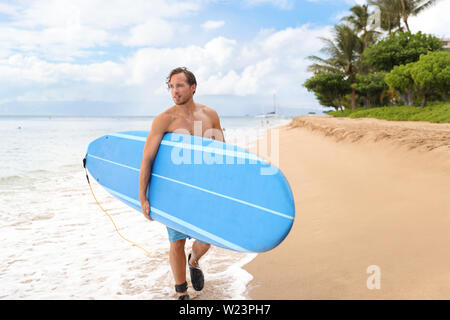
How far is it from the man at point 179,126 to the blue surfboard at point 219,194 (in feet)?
0.24

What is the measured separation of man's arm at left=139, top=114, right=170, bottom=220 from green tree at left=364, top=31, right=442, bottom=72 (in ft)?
71.0

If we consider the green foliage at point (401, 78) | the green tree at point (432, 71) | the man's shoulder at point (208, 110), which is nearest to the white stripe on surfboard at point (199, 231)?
the man's shoulder at point (208, 110)

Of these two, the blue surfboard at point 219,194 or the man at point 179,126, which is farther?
the man at point 179,126

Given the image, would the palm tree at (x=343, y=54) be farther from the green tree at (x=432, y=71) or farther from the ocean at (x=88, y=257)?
the ocean at (x=88, y=257)

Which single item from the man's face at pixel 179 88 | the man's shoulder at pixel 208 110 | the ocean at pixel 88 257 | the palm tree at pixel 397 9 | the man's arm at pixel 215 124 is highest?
the palm tree at pixel 397 9

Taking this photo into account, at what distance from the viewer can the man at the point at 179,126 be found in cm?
188

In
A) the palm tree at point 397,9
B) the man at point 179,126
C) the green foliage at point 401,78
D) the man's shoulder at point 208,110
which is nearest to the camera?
the man at point 179,126

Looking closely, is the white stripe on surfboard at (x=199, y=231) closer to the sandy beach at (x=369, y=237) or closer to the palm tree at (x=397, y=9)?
the sandy beach at (x=369, y=237)

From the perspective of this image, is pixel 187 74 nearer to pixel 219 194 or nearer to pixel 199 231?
pixel 219 194

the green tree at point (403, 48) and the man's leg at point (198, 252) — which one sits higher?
the green tree at point (403, 48)

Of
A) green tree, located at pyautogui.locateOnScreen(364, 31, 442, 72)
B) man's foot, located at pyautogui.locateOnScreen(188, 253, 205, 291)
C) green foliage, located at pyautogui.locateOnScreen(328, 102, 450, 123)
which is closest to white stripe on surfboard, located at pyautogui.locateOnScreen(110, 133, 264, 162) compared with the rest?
man's foot, located at pyautogui.locateOnScreen(188, 253, 205, 291)

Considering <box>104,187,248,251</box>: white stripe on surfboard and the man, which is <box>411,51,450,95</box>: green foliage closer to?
the man

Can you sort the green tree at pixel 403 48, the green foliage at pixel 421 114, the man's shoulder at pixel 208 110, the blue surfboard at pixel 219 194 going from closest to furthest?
the blue surfboard at pixel 219 194 < the man's shoulder at pixel 208 110 < the green foliage at pixel 421 114 < the green tree at pixel 403 48

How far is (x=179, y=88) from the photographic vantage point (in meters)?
1.87
